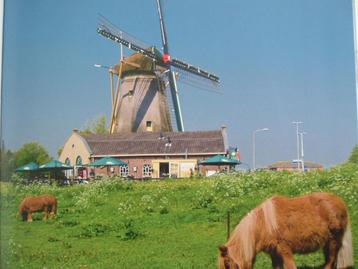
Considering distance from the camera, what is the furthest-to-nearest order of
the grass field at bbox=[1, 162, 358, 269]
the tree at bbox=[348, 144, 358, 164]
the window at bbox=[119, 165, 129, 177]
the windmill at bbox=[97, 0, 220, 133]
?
the windmill at bbox=[97, 0, 220, 133], the window at bbox=[119, 165, 129, 177], the tree at bbox=[348, 144, 358, 164], the grass field at bbox=[1, 162, 358, 269]

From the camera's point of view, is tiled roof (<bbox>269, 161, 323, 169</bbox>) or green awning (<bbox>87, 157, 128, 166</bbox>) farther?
green awning (<bbox>87, 157, 128, 166</bbox>)

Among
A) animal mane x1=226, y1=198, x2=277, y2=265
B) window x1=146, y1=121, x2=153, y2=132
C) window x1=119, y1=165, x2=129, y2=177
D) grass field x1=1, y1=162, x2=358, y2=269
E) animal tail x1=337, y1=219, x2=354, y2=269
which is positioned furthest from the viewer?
window x1=146, y1=121, x2=153, y2=132

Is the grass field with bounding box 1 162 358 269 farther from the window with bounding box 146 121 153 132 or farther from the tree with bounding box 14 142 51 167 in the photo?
the window with bounding box 146 121 153 132

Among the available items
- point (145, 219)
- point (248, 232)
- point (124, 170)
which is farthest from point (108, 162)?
point (248, 232)

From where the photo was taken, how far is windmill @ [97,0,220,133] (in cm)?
527

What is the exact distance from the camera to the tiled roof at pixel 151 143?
195 inches

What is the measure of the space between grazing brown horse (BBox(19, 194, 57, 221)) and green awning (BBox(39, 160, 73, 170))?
0.27 metres

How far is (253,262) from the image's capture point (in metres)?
4.24

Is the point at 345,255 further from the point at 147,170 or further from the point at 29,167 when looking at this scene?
the point at 29,167

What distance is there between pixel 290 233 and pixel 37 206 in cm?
236

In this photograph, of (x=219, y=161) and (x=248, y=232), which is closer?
(x=248, y=232)

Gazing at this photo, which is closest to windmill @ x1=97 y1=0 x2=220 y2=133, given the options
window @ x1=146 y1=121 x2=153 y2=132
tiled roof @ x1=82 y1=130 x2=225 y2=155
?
window @ x1=146 y1=121 x2=153 y2=132

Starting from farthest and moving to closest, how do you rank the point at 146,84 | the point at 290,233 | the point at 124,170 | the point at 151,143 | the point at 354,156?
the point at 146,84 → the point at 151,143 → the point at 124,170 → the point at 354,156 → the point at 290,233

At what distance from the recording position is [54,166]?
502 cm
